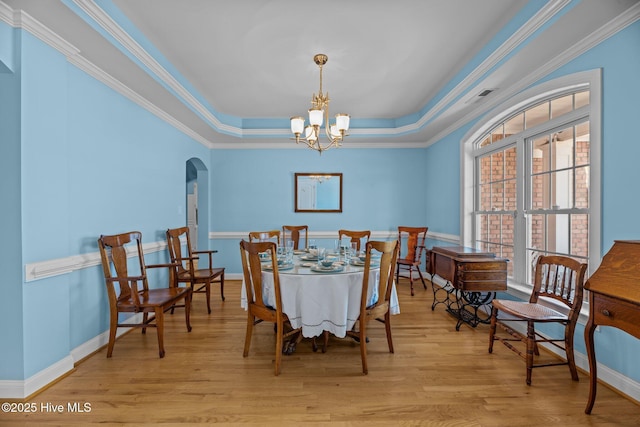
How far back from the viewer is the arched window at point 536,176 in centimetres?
257

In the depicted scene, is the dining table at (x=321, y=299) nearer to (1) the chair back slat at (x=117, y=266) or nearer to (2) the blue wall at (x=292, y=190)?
(1) the chair back slat at (x=117, y=266)

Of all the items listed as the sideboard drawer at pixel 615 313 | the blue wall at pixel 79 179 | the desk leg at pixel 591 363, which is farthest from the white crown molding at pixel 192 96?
the desk leg at pixel 591 363

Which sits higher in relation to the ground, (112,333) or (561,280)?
(561,280)

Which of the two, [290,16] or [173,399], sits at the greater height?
[290,16]

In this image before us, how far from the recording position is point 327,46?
3096 millimetres

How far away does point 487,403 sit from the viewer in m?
2.11

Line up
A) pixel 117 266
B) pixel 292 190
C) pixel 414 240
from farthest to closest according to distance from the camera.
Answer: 1. pixel 292 190
2. pixel 414 240
3. pixel 117 266

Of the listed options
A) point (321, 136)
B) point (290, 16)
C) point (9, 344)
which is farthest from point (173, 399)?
point (321, 136)

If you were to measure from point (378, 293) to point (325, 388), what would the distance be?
897mm

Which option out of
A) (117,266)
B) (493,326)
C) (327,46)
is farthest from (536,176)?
(117,266)

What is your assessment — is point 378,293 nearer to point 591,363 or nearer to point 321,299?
point 321,299

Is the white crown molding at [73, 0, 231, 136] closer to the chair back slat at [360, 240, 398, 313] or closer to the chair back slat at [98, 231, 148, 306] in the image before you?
the chair back slat at [98, 231, 148, 306]

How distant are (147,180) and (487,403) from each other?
4.12 meters

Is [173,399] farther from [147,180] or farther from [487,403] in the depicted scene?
[147,180]
